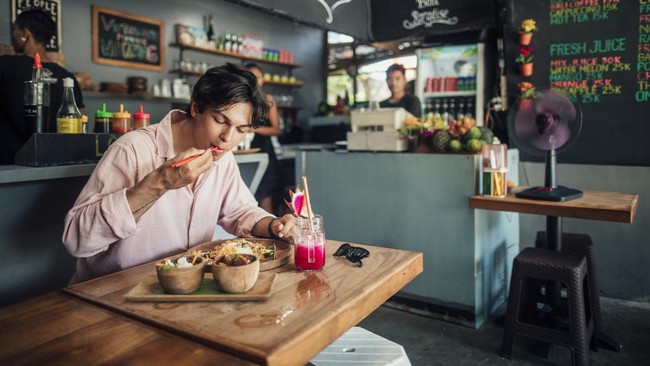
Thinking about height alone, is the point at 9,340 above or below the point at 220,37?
below

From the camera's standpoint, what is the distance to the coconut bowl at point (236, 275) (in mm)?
1191

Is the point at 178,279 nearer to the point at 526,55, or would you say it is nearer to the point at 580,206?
the point at 580,206

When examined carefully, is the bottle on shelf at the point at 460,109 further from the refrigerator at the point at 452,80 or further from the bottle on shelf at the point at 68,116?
the bottle on shelf at the point at 68,116

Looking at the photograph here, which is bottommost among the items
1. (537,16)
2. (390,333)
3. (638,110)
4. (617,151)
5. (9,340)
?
(390,333)

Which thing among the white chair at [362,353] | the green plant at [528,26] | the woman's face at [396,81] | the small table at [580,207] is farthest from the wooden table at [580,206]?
the woman's face at [396,81]

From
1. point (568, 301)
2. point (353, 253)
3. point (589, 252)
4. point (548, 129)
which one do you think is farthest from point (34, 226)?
Answer: point (589, 252)

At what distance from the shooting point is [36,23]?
2.66 meters

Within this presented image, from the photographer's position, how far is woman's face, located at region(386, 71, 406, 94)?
4566 millimetres

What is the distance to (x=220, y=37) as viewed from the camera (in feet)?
22.1

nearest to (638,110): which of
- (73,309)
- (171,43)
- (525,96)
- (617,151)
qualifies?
(617,151)

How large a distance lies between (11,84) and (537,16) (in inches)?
149

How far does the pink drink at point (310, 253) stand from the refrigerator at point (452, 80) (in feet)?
12.4

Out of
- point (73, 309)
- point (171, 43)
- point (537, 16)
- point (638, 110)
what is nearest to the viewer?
point (73, 309)

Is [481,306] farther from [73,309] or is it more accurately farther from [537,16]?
[73,309]
